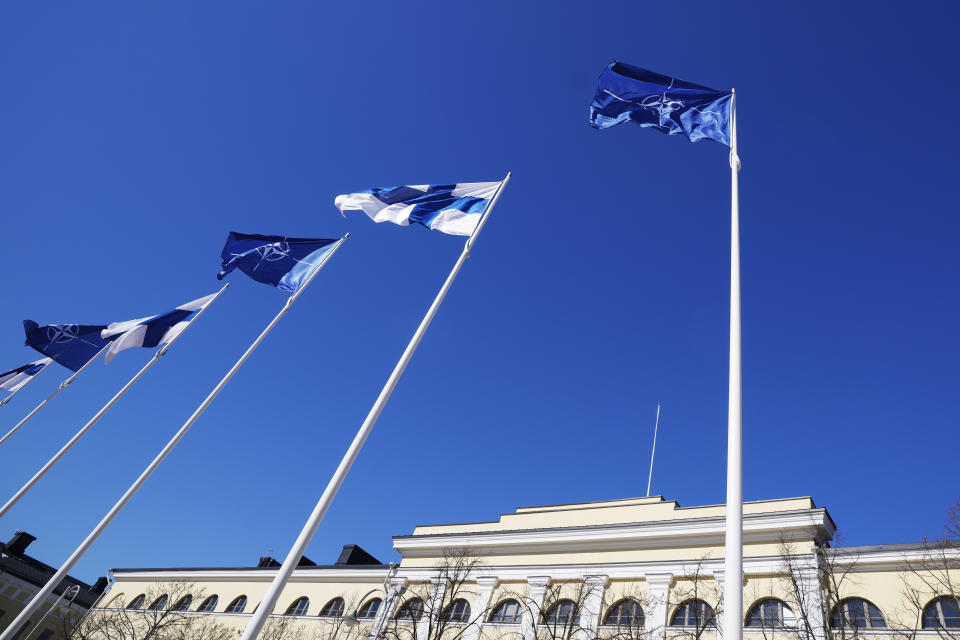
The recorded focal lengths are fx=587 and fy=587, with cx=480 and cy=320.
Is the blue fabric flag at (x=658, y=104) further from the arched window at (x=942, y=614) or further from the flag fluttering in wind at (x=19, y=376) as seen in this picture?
the flag fluttering in wind at (x=19, y=376)

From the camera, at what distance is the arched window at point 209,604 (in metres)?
42.0

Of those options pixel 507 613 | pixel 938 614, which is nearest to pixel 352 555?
pixel 507 613

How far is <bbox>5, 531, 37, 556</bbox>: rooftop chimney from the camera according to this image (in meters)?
67.2

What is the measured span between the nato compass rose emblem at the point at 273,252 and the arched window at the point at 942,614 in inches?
981

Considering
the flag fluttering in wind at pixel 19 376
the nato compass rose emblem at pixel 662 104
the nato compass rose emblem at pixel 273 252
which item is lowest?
the flag fluttering in wind at pixel 19 376

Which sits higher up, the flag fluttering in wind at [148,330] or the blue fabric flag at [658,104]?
the blue fabric flag at [658,104]

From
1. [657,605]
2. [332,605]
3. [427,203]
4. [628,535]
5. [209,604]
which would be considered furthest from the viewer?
[209,604]

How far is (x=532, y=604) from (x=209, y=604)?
27466 millimetres

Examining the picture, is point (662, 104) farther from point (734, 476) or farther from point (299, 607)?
point (299, 607)

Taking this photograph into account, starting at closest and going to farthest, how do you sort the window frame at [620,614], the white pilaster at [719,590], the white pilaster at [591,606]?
the white pilaster at [719,590] < the window frame at [620,614] < the white pilaster at [591,606]

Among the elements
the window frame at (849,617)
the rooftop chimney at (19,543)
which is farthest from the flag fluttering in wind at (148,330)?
the rooftop chimney at (19,543)

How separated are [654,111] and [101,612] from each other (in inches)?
2307

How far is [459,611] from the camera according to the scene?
30016mm

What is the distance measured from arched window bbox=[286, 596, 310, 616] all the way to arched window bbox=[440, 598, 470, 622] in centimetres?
1160
